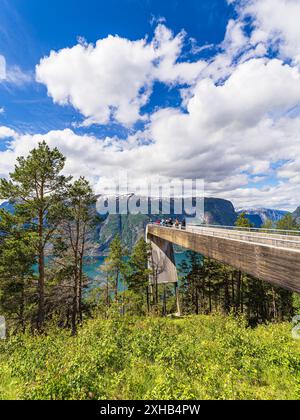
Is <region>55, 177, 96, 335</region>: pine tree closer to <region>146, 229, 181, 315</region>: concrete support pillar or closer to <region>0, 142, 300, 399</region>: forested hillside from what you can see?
<region>0, 142, 300, 399</region>: forested hillside

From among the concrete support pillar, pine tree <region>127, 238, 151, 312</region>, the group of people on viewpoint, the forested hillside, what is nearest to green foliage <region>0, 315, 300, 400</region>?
the forested hillside

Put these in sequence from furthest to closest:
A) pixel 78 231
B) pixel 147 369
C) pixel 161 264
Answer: pixel 161 264 → pixel 78 231 → pixel 147 369

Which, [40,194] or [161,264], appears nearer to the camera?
[40,194]

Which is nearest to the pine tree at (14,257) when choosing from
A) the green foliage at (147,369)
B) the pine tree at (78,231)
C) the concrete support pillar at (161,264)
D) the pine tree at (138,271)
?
the pine tree at (78,231)

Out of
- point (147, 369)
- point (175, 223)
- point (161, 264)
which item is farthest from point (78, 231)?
point (161, 264)

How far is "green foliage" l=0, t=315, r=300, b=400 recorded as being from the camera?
14.4ft

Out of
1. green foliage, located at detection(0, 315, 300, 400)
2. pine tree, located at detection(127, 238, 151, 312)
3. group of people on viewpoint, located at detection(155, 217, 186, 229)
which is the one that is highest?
group of people on viewpoint, located at detection(155, 217, 186, 229)

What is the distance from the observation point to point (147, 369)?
5723mm

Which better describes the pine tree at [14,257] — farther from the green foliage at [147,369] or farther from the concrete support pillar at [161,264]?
the concrete support pillar at [161,264]

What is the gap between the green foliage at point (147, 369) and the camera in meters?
4.38

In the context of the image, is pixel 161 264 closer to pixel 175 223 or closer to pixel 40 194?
pixel 175 223

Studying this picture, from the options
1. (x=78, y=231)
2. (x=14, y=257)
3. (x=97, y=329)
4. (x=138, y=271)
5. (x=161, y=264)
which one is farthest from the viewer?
(x=161, y=264)
